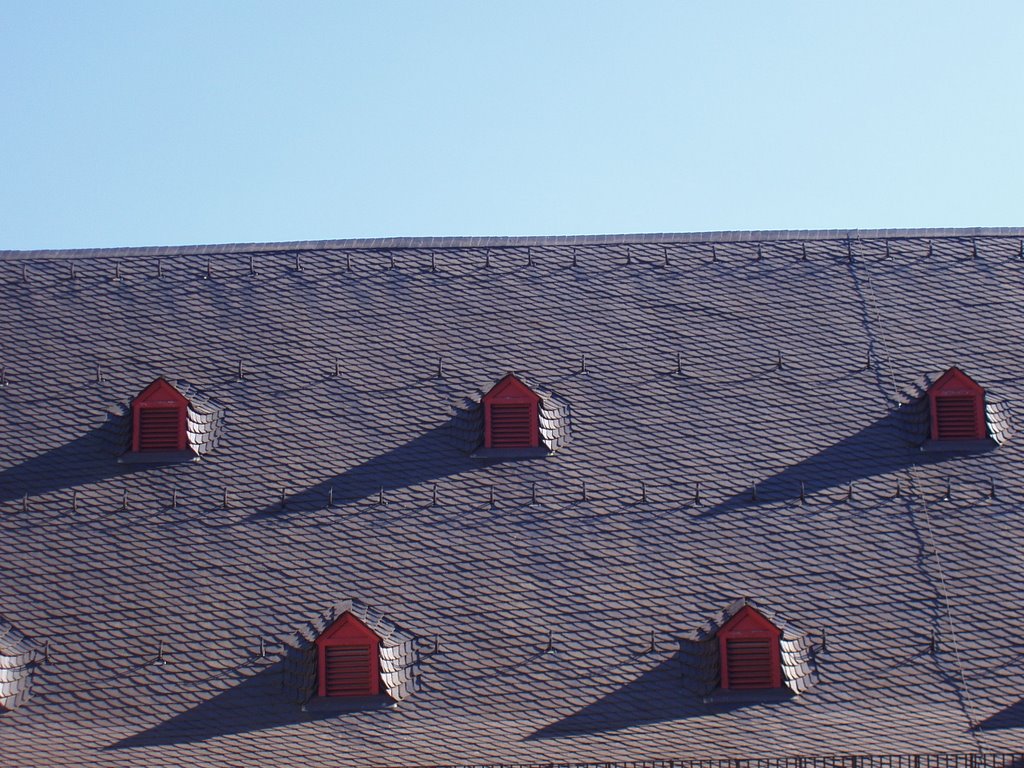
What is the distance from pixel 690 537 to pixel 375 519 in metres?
4.54

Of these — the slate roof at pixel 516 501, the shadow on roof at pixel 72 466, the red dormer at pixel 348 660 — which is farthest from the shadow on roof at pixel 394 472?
the red dormer at pixel 348 660

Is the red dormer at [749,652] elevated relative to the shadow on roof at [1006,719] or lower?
elevated

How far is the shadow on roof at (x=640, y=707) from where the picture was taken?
24062mm

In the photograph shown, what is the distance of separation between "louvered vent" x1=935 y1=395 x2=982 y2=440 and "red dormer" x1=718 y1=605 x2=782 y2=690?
4.81 metres

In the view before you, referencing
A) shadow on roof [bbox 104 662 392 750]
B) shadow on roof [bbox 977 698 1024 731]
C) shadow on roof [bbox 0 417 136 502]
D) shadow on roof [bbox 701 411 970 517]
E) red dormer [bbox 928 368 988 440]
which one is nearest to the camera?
shadow on roof [bbox 977 698 1024 731]

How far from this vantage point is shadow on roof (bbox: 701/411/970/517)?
26766 mm

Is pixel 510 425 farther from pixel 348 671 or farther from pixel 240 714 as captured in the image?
pixel 240 714

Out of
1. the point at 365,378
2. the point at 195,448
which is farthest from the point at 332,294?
the point at 195,448

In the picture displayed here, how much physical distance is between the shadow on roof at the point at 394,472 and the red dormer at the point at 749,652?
483cm

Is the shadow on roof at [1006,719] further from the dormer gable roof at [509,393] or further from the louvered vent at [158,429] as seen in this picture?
the louvered vent at [158,429]

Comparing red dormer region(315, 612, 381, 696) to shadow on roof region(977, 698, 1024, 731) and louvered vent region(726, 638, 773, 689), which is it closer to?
louvered vent region(726, 638, 773, 689)

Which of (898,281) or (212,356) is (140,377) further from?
(898,281)

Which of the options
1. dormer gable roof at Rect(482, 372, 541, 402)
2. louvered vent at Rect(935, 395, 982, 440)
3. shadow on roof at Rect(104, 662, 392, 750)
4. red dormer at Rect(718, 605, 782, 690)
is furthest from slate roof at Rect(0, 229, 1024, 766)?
dormer gable roof at Rect(482, 372, 541, 402)

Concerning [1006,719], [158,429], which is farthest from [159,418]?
[1006,719]
